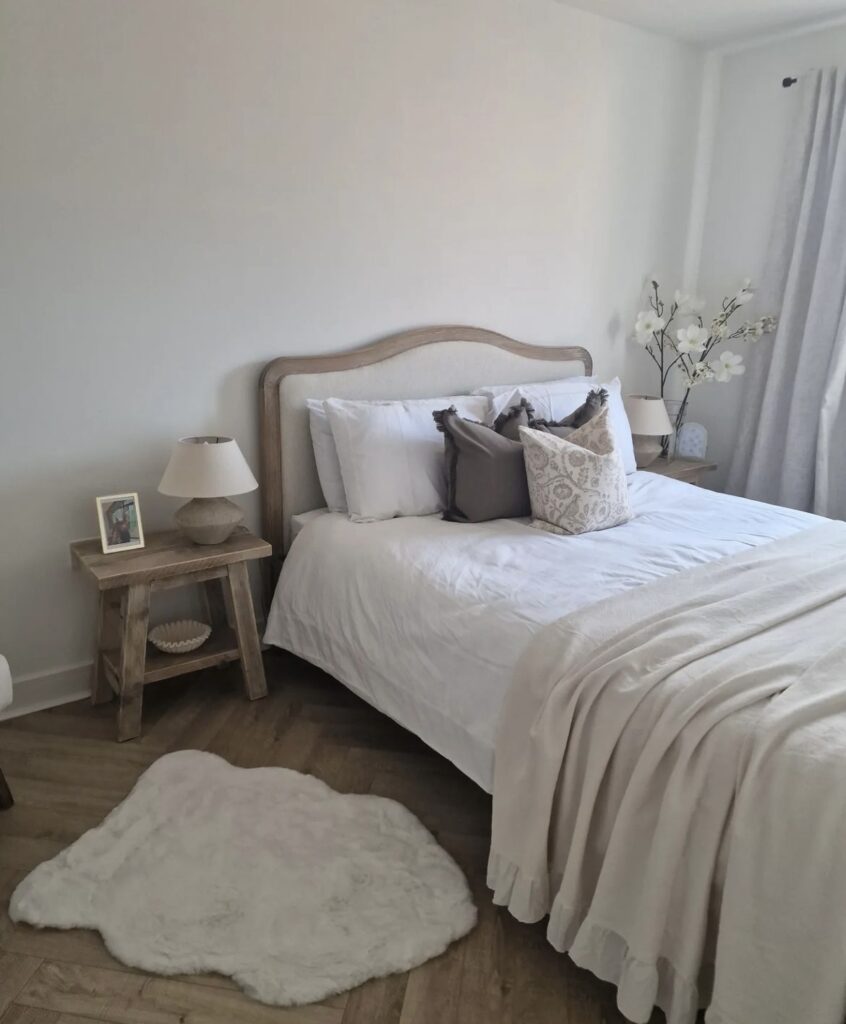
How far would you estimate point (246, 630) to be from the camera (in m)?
2.43

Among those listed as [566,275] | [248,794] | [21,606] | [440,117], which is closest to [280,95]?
[440,117]

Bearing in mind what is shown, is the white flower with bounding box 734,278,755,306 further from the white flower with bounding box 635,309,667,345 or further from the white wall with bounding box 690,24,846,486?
the white flower with bounding box 635,309,667,345

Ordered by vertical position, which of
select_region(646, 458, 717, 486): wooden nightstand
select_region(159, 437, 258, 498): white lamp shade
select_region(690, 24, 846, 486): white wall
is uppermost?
select_region(690, 24, 846, 486): white wall

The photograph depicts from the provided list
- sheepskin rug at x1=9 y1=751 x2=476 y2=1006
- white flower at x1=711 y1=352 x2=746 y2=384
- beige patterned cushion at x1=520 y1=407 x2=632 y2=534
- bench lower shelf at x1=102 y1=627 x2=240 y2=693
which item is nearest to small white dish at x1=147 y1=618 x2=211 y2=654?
bench lower shelf at x1=102 y1=627 x2=240 y2=693

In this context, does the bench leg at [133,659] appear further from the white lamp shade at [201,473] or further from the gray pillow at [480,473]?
the gray pillow at [480,473]

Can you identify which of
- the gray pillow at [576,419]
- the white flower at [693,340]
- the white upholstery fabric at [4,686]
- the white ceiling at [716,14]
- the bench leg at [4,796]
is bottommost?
the bench leg at [4,796]

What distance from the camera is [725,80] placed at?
3656 mm

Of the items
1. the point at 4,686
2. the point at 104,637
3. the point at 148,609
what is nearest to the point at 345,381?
the point at 148,609

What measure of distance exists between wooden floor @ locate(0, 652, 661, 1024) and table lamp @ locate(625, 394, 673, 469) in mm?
1792

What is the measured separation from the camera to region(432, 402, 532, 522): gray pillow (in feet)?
8.08

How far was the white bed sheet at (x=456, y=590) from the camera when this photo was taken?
5.91ft

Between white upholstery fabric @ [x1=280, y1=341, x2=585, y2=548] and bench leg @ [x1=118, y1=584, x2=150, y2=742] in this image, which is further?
white upholstery fabric @ [x1=280, y1=341, x2=585, y2=548]

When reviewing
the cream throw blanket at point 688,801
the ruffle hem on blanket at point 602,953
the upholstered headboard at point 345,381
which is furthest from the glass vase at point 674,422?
the ruffle hem on blanket at point 602,953

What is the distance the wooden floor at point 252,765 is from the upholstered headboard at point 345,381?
25.3 inches
